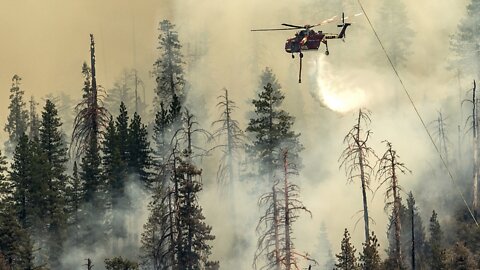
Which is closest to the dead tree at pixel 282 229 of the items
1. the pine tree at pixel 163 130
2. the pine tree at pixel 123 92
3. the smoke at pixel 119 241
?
the pine tree at pixel 163 130

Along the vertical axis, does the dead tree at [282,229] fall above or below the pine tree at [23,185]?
A: below

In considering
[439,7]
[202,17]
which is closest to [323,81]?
[439,7]

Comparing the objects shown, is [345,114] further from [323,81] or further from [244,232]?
[244,232]

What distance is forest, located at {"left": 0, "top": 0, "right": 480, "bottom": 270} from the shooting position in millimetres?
53281

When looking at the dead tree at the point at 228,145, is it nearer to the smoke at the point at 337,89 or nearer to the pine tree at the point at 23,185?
the smoke at the point at 337,89

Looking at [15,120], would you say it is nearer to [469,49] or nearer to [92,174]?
[92,174]

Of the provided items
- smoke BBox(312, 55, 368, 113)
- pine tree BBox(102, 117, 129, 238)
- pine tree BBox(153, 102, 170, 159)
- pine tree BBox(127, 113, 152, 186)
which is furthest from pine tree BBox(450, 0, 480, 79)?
pine tree BBox(102, 117, 129, 238)

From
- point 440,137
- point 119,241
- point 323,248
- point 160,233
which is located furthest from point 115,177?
point 440,137

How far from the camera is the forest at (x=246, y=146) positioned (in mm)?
53281

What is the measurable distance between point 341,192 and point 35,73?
200ft

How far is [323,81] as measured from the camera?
9569cm

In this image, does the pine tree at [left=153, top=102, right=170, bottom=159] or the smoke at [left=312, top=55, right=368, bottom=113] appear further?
the smoke at [left=312, top=55, right=368, bottom=113]

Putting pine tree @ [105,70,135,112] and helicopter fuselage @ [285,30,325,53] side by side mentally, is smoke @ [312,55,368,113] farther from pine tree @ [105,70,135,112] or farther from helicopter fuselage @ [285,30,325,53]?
helicopter fuselage @ [285,30,325,53]

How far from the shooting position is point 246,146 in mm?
74312
